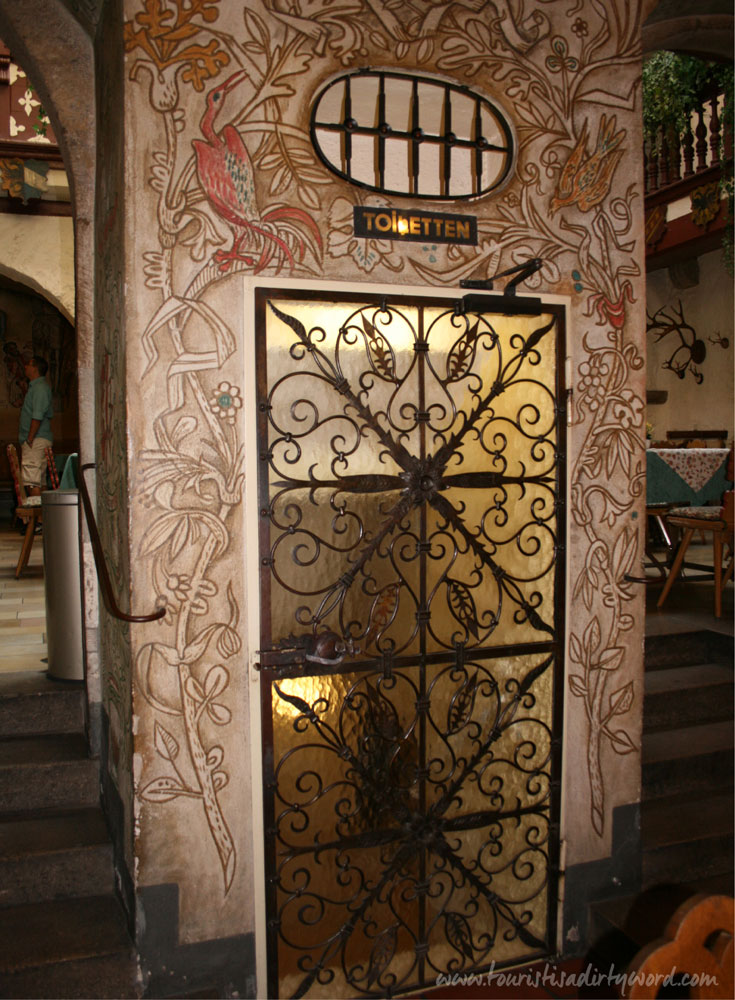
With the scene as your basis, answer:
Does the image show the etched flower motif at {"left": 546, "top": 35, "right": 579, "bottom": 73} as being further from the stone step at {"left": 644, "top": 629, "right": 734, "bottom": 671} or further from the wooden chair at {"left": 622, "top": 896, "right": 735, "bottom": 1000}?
the stone step at {"left": 644, "top": 629, "right": 734, "bottom": 671}

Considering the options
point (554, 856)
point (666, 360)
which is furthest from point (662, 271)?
point (554, 856)

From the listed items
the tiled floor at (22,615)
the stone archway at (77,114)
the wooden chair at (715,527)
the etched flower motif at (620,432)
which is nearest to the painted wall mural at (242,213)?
the etched flower motif at (620,432)

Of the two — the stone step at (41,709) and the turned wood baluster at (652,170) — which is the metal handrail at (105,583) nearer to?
the stone step at (41,709)

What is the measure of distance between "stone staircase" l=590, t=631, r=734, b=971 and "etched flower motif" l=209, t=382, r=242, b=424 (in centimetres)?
216

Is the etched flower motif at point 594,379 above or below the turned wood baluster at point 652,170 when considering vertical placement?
below

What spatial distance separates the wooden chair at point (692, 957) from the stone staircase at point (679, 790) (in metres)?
1.69

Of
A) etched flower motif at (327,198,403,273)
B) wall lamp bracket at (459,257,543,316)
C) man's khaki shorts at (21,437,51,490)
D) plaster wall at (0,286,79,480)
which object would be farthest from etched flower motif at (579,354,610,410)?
plaster wall at (0,286,79,480)

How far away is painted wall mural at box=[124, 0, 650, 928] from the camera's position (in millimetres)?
2176

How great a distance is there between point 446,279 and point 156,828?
1.92m

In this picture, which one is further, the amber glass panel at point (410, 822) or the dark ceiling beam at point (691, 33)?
the dark ceiling beam at point (691, 33)

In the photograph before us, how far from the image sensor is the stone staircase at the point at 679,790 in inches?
106

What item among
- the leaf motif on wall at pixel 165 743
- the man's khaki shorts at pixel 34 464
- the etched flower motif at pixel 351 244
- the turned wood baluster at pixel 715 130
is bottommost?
the leaf motif on wall at pixel 165 743

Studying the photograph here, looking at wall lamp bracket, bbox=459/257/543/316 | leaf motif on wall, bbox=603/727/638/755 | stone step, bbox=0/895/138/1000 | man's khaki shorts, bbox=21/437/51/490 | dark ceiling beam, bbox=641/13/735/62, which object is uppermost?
dark ceiling beam, bbox=641/13/735/62

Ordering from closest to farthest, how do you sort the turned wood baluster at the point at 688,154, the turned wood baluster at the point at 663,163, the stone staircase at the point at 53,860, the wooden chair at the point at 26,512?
the stone staircase at the point at 53,860, the wooden chair at the point at 26,512, the turned wood baluster at the point at 688,154, the turned wood baluster at the point at 663,163
